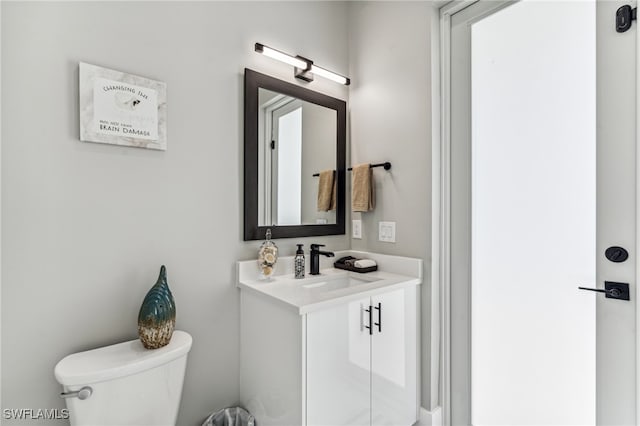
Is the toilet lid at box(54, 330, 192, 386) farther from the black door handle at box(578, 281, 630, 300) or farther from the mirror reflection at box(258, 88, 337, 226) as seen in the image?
the black door handle at box(578, 281, 630, 300)

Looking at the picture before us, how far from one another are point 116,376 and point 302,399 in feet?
2.06

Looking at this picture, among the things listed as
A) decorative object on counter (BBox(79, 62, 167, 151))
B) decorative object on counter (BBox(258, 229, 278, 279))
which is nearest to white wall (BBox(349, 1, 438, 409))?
decorative object on counter (BBox(258, 229, 278, 279))

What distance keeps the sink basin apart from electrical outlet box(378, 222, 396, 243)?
272 mm

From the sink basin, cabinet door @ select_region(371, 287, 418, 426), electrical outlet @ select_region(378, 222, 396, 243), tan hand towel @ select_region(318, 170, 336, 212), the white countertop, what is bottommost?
cabinet door @ select_region(371, 287, 418, 426)

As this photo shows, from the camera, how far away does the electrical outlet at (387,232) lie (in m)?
1.77

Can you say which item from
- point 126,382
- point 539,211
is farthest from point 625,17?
point 126,382

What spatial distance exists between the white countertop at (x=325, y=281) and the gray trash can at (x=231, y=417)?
566mm

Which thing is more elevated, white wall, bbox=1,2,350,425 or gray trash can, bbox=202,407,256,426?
white wall, bbox=1,2,350,425

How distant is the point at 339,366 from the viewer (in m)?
1.25

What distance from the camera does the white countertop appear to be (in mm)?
1235

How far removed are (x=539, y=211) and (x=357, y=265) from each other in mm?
891

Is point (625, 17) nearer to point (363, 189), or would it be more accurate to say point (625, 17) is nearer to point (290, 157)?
point (363, 189)

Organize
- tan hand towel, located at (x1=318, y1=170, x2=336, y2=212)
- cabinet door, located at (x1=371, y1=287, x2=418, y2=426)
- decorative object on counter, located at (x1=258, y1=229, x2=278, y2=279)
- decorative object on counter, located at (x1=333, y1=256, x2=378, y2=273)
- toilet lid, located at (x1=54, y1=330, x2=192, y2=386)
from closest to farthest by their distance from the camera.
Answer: toilet lid, located at (x1=54, y1=330, x2=192, y2=386)
cabinet door, located at (x1=371, y1=287, x2=418, y2=426)
decorative object on counter, located at (x1=258, y1=229, x2=278, y2=279)
decorative object on counter, located at (x1=333, y1=256, x2=378, y2=273)
tan hand towel, located at (x1=318, y1=170, x2=336, y2=212)

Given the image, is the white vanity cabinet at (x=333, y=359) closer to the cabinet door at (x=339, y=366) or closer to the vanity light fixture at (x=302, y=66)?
the cabinet door at (x=339, y=366)
